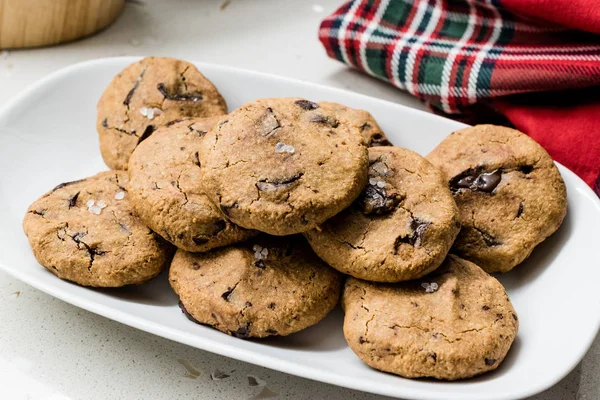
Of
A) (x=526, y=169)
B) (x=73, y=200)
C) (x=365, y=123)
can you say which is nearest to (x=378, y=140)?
(x=365, y=123)

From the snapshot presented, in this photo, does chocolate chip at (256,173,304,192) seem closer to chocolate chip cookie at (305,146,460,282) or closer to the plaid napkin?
chocolate chip cookie at (305,146,460,282)

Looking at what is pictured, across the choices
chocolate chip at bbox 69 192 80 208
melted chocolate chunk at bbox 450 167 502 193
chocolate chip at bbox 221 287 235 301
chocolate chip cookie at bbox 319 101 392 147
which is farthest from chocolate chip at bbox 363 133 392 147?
chocolate chip at bbox 69 192 80 208

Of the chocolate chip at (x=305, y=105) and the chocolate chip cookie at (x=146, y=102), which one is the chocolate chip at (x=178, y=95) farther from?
the chocolate chip at (x=305, y=105)

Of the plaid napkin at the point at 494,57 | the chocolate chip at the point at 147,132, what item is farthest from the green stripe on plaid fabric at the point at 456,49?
the chocolate chip at the point at 147,132

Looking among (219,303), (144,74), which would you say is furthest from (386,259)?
(144,74)

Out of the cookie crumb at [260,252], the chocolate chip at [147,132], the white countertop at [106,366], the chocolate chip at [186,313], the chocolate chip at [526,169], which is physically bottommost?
the white countertop at [106,366]

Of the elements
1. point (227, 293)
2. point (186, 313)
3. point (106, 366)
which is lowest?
point (106, 366)

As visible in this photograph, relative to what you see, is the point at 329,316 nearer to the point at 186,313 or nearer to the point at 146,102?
the point at 186,313
